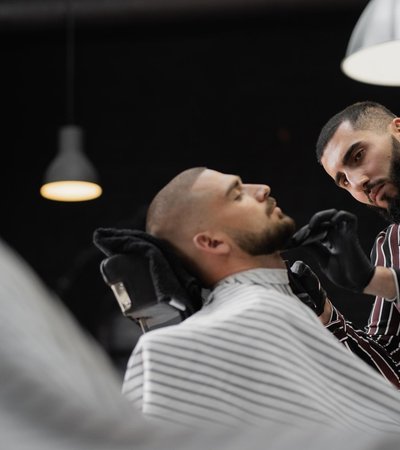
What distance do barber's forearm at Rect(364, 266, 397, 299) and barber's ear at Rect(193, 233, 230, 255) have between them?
0.49 metres

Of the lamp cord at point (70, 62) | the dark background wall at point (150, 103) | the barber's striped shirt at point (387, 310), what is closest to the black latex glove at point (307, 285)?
the barber's striped shirt at point (387, 310)

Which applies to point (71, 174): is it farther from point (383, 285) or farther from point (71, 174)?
point (383, 285)

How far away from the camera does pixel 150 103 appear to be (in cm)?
743

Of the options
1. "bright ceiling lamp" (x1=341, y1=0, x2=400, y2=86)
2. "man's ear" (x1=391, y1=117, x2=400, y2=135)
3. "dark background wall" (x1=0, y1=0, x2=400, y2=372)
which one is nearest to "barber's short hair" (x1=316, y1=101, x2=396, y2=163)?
"man's ear" (x1=391, y1=117, x2=400, y2=135)

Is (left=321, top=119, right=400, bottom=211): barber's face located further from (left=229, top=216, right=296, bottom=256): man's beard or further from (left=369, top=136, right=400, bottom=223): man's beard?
(left=229, top=216, right=296, bottom=256): man's beard

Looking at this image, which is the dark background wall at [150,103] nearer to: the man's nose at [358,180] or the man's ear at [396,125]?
the man's ear at [396,125]

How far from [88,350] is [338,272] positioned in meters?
1.71

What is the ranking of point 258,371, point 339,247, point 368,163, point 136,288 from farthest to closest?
point 368,163 → point 339,247 → point 136,288 → point 258,371

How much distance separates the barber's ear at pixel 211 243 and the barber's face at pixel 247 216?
0.02 metres

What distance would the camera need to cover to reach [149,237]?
1.94m

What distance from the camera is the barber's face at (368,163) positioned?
2514 mm

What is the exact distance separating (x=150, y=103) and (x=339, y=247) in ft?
17.8

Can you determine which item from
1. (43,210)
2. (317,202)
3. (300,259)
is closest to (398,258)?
(300,259)

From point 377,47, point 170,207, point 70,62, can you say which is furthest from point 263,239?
point 70,62
